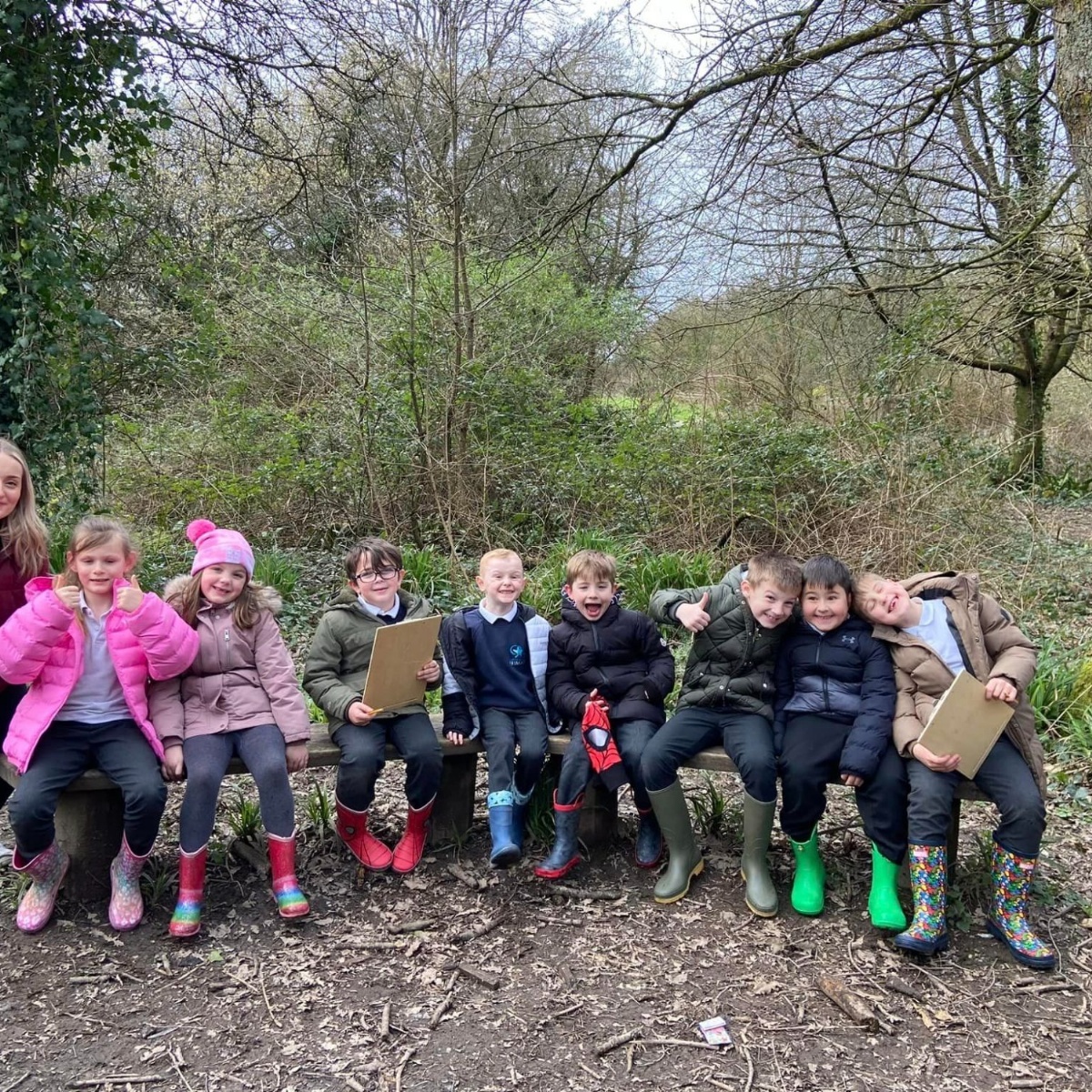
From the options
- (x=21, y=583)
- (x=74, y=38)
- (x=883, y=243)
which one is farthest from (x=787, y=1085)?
(x=883, y=243)

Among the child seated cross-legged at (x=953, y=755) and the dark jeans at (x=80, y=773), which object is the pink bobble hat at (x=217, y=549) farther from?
the child seated cross-legged at (x=953, y=755)

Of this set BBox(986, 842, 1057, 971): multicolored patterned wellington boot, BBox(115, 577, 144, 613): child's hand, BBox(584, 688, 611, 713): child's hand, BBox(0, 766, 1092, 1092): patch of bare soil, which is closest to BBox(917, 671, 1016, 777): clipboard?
BBox(986, 842, 1057, 971): multicolored patterned wellington boot

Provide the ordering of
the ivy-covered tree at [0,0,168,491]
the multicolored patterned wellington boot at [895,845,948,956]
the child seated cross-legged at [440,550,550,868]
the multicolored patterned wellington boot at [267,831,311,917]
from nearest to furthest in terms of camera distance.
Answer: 1. the multicolored patterned wellington boot at [895,845,948,956]
2. the multicolored patterned wellington boot at [267,831,311,917]
3. the child seated cross-legged at [440,550,550,868]
4. the ivy-covered tree at [0,0,168,491]

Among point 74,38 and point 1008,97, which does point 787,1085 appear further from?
point 1008,97

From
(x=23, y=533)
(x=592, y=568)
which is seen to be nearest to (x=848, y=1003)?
(x=592, y=568)

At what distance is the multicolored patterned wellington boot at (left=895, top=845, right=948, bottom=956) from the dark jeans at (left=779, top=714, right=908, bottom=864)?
0.36 ft

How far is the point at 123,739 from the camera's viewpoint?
286cm

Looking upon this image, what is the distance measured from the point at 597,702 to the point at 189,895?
1.47 metres

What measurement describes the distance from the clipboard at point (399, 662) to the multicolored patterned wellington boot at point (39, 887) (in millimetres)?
1073

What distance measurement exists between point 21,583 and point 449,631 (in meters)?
1.46

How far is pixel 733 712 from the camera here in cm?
320

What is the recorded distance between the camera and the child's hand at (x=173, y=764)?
2881mm

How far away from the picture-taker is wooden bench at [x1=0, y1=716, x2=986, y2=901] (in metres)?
2.93

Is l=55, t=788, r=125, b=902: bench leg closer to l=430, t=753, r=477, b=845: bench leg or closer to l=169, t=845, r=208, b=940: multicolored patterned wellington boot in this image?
l=169, t=845, r=208, b=940: multicolored patterned wellington boot
